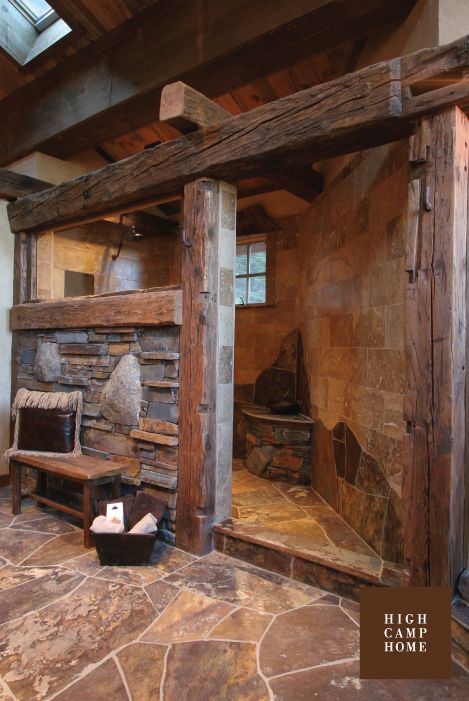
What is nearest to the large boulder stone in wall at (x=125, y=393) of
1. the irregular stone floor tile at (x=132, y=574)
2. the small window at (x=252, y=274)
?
the irregular stone floor tile at (x=132, y=574)

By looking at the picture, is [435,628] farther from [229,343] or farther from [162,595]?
[229,343]

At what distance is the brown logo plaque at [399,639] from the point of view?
162 centimetres

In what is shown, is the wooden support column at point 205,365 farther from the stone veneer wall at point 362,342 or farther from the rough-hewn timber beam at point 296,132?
the stone veneer wall at point 362,342

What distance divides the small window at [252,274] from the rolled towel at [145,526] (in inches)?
121

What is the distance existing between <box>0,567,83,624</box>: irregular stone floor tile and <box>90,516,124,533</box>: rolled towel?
255 millimetres

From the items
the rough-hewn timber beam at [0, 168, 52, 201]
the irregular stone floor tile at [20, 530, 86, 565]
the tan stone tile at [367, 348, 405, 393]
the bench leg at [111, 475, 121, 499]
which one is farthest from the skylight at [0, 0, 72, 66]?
the irregular stone floor tile at [20, 530, 86, 565]

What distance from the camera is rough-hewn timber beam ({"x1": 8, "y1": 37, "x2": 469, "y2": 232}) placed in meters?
1.92

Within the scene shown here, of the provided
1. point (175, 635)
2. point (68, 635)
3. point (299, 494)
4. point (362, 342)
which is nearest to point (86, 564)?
point (68, 635)

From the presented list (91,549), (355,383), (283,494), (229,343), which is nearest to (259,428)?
(283,494)

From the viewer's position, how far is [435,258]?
190 centimetres

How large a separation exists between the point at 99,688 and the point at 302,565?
117 centimetres

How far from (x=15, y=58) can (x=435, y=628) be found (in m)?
5.10

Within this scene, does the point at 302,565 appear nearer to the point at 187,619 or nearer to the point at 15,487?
the point at 187,619

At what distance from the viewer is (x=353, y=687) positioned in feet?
5.28
